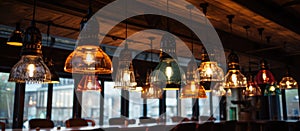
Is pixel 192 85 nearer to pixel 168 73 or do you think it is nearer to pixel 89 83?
pixel 168 73

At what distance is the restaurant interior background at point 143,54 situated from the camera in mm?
3258

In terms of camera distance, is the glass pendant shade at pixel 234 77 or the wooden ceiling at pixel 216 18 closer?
the wooden ceiling at pixel 216 18

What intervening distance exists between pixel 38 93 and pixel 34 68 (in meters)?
4.24

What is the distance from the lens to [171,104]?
873 centimetres

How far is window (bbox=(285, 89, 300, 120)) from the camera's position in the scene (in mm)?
8172

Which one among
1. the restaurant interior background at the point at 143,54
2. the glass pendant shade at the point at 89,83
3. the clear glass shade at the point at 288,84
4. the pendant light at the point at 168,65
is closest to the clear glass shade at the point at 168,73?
the pendant light at the point at 168,65

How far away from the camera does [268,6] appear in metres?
3.32

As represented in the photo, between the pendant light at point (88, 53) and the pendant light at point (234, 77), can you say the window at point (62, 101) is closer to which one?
the pendant light at point (234, 77)

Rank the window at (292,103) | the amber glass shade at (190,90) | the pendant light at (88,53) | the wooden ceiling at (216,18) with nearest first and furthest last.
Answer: the pendant light at (88,53), the wooden ceiling at (216,18), the amber glass shade at (190,90), the window at (292,103)

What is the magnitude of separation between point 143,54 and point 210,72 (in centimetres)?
395

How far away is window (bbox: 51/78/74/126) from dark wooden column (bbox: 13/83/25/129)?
30.4 inches

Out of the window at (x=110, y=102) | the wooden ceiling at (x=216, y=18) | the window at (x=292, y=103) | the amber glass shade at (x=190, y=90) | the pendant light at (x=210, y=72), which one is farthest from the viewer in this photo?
the window at (x=292, y=103)

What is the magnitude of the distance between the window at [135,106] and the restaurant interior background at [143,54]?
3 cm

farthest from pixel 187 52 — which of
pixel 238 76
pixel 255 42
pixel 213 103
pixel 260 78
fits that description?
pixel 213 103
